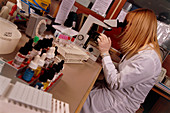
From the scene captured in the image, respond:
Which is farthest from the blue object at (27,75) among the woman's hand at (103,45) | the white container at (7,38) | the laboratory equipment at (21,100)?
Answer: the woman's hand at (103,45)

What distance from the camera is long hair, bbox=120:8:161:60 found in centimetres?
135

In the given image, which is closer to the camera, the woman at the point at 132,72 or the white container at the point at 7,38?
the white container at the point at 7,38

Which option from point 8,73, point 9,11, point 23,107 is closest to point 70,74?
point 8,73

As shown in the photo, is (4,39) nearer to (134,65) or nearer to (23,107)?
(23,107)

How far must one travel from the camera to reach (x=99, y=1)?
7.92 ft

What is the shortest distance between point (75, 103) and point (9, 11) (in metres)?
0.95

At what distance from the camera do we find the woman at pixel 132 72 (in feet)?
3.83

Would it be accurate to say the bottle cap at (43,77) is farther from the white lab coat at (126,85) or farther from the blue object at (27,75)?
the white lab coat at (126,85)

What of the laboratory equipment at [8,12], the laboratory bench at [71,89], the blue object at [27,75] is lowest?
the laboratory bench at [71,89]

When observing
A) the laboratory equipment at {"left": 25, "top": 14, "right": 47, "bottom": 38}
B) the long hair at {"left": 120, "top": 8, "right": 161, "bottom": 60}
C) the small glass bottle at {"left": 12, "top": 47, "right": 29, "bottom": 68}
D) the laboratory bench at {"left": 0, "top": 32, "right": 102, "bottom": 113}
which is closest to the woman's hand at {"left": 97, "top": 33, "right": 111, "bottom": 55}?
the long hair at {"left": 120, "top": 8, "right": 161, "bottom": 60}

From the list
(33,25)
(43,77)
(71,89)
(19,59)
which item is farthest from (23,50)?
(33,25)

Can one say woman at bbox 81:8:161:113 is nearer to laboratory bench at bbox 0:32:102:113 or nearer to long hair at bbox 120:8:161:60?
long hair at bbox 120:8:161:60

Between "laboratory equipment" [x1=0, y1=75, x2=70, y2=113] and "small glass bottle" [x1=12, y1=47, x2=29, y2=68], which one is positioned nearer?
"laboratory equipment" [x1=0, y1=75, x2=70, y2=113]

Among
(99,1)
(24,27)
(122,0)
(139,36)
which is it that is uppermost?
(122,0)
